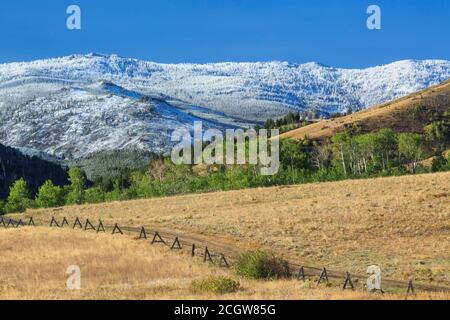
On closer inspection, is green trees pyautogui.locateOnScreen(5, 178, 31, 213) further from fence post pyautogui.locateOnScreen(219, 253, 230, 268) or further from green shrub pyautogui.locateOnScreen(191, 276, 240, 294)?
green shrub pyautogui.locateOnScreen(191, 276, 240, 294)

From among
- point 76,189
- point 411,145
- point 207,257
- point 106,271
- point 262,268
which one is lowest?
point 106,271

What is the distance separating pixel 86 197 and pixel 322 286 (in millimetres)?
113735

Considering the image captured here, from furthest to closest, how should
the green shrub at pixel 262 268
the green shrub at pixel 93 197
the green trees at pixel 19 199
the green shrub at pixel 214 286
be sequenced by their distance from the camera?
the green shrub at pixel 93 197
the green trees at pixel 19 199
the green shrub at pixel 262 268
the green shrub at pixel 214 286

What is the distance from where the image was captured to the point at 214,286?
110 ft

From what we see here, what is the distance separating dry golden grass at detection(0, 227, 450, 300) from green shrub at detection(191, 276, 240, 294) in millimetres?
570

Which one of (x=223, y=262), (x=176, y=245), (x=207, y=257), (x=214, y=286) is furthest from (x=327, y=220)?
(x=214, y=286)

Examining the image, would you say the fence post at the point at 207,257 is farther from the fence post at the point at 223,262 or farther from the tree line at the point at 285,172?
the tree line at the point at 285,172

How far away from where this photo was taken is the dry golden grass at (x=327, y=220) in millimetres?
54156

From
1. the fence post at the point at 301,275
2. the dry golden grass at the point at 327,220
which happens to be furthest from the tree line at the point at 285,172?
the fence post at the point at 301,275

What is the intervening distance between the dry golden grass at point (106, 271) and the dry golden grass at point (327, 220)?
7826mm

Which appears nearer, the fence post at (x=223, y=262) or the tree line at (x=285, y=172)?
the fence post at (x=223, y=262)

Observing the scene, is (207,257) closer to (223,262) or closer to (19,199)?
(223,262)

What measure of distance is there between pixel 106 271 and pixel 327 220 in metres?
30.6

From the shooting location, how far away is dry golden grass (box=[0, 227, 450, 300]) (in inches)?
1249
